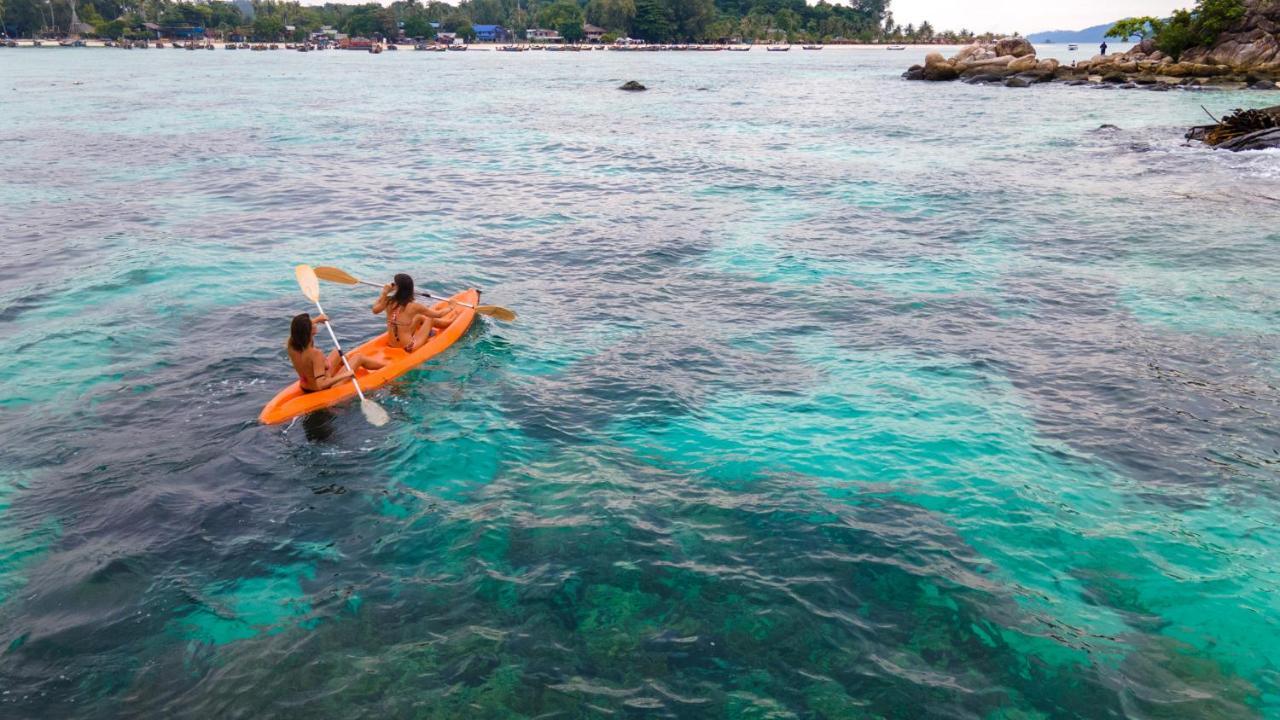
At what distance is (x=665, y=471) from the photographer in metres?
8.46

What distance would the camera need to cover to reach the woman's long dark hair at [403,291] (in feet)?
34.7

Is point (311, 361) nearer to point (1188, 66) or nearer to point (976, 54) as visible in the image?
point (1188, 66)

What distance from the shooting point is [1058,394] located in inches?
402

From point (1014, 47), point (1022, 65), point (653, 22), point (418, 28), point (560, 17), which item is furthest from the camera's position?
point (418, 28)

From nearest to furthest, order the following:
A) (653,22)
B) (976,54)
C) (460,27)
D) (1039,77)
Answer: (1039,77), (976,54), (653,22), (460,27)

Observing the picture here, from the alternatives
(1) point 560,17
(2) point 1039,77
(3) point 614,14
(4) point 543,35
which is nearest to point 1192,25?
(2) point 1039,77

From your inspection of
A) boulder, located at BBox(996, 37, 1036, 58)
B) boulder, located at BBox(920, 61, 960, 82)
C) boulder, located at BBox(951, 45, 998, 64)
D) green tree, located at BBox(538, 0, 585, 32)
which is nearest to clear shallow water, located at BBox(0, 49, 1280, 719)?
boulder, located at BBox(920, 61, 960, 82)

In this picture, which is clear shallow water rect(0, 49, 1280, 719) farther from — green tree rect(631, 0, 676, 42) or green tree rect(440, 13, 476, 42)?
green tree rect(440, 13, 476, 42)

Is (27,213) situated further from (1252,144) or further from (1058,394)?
(1252,144)

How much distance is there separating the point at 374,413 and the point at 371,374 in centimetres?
93

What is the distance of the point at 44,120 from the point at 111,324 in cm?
3425

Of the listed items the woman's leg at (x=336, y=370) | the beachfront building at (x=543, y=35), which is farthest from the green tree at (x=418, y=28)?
the woman's leg at (x=336, y=370)

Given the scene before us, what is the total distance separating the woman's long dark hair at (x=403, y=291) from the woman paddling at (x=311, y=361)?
1.02 metres

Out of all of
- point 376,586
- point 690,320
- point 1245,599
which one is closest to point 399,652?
point 376,586
